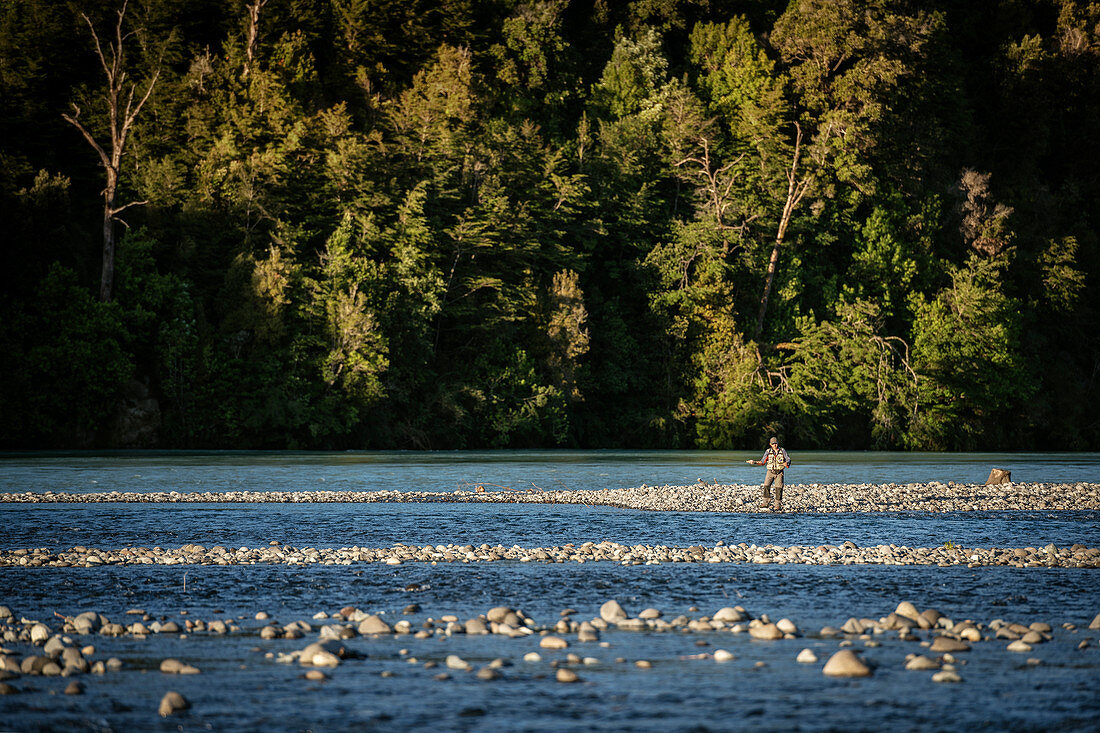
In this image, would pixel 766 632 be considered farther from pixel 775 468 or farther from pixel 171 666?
pixel 775 468

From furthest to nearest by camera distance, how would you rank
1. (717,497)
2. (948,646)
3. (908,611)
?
1. (717,497)
2. (908,611)
3. (948,646)

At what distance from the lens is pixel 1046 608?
548 inches

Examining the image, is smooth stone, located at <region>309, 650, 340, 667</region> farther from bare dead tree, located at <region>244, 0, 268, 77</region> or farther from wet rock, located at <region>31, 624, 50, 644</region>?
bare dead tree, located at <region>244, 0, 268, 77</region>

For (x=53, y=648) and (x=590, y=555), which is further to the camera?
(x=590, y=555)

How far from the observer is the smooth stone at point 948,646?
11.3 m

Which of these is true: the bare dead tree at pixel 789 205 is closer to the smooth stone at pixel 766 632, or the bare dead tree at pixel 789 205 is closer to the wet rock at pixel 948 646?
the smooth stone at pixel 766 632

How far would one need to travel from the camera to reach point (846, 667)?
10398 millimetres

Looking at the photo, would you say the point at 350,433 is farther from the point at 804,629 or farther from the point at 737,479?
the point at 804,629

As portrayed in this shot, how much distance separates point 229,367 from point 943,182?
50.5m

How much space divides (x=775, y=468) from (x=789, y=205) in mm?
49107

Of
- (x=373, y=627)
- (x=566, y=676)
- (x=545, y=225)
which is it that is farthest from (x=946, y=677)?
(x=545, y=225)

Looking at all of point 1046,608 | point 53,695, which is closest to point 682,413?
point 1046,608

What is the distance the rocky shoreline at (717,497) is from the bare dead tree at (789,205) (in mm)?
38418

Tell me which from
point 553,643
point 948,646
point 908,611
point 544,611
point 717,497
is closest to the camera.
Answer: point 948,646
